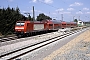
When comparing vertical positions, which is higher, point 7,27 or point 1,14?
point 1,14

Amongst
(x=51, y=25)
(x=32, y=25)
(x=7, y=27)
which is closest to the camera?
(x=32, y=25)

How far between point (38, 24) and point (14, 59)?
96.5 ft

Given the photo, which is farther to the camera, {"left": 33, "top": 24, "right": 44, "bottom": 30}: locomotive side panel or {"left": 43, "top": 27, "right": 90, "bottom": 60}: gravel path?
{"left": 33, "top": 24, "right": 44, "bottom": 30}: locomotive side panel

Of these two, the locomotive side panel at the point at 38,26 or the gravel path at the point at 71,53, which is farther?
the locomotive side panel at the point at 38,26

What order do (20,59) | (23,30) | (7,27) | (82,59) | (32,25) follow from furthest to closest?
(7,27), (32,25), (23,30), (20,59), (82,59)

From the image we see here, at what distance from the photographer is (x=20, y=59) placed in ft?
38.9

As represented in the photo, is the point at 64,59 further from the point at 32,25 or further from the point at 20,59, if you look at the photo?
the point at 32,25

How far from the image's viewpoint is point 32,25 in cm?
3653

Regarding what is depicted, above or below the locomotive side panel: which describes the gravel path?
below

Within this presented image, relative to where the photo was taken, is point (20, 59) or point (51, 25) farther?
point (51, 25)

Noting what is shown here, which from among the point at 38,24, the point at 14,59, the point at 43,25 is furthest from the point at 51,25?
the point at 14,59

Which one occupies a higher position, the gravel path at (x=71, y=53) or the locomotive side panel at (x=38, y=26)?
the locomotive side panel at (x=38, y=26)

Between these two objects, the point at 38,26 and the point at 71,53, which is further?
the point at 38,26

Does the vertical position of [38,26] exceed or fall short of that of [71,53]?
it exceeds it
